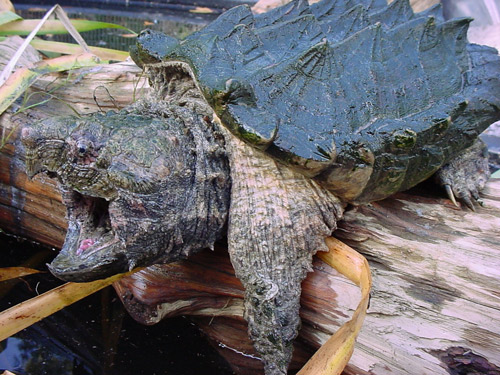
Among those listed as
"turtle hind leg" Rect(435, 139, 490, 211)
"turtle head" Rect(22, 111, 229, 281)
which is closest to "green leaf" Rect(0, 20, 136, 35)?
"turtle head" Rect(22, 111, 229, 281)

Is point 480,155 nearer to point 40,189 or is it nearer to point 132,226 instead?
point 132,226

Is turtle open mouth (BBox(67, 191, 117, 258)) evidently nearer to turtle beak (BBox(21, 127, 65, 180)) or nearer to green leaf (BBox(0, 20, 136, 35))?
turtle beak (BBox(21, 127, 65, 180))

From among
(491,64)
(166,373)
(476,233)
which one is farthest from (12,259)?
(491,64)

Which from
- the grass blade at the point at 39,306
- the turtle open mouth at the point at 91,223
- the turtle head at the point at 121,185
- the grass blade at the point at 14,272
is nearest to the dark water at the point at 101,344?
the grass blade at the point at 14,272

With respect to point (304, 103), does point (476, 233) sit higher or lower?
lower

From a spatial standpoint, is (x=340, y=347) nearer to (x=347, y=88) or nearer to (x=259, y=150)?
(x=259, y=150)

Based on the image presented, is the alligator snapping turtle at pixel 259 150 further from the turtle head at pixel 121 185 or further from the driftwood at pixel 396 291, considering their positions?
the driftwood at pixel 396 291
